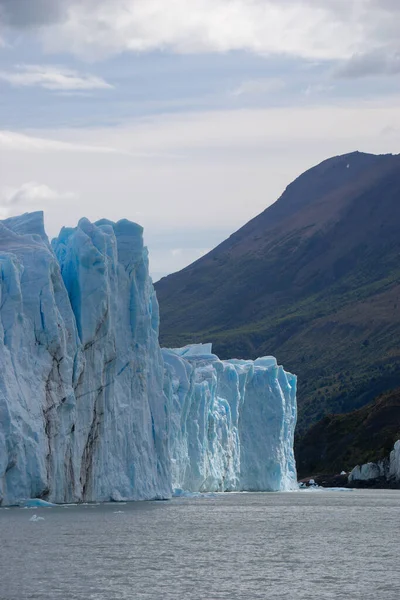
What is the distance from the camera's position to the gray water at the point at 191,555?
27.3m

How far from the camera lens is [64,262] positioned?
51.2 meters

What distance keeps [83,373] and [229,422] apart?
27.8 metres

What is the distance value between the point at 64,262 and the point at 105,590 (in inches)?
1016

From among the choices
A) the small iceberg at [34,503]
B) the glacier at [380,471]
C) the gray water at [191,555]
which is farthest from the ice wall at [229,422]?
the small iceberg at [34,503]

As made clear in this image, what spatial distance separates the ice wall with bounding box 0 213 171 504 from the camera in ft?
141

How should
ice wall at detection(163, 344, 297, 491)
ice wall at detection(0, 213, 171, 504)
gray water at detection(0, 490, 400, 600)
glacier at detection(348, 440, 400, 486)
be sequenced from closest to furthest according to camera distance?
gray water at detection(0, 490, 400, 600), ice wall at detection(0, 213, 171, 504), ice wall at detection(163, 344, 297, 491), glacier at detection(348, 440, 400, 486)

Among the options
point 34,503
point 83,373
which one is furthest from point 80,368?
point 34,503

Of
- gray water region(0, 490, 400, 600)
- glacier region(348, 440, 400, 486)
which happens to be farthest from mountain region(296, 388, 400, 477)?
gray water region(0, 490, 400, 600)

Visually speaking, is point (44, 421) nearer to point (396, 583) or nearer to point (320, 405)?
point (396, 583)

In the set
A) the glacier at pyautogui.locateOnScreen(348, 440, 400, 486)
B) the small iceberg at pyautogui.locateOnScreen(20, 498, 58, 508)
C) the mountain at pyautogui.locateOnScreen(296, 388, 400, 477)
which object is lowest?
the small iceberg at pyautogui.locateOnScreen(20, 498, 58, 508)

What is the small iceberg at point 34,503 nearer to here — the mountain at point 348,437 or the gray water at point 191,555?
the gray water at point 191,555

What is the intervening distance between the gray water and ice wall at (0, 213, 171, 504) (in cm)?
140

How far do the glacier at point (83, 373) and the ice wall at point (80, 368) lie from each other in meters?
0.04

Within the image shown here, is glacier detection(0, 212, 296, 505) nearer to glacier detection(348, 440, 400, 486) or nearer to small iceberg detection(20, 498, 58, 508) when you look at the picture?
small iceberg detection(20, 498, 58, 508)
